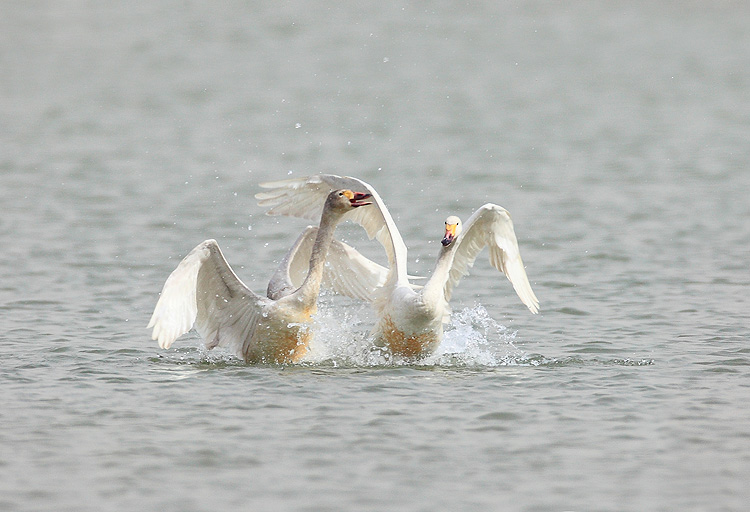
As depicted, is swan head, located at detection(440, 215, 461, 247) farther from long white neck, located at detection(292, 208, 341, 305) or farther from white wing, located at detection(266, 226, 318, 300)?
white wing, located at detection(266, 226, 318, 300)

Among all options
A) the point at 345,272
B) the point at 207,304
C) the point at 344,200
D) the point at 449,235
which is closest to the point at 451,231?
the point at 449,235

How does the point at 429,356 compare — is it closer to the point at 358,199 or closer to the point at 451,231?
the point at 451,231

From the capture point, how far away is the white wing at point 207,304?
35.2ft

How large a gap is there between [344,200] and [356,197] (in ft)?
0.55

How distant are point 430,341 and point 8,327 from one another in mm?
4612

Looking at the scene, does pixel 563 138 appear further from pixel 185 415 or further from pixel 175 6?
pixel 175 6

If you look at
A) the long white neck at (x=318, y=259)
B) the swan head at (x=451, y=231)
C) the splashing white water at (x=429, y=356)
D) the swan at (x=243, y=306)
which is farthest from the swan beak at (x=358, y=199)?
the splashing white water at (x=429, y=356)

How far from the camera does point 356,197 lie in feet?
38.6

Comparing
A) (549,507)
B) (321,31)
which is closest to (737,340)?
(549,507)

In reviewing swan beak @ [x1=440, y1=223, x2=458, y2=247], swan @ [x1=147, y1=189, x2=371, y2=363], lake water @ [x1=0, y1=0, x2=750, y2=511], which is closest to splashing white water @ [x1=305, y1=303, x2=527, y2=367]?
lake water @ [x1=0, y1=0, x2=750, y2=511]

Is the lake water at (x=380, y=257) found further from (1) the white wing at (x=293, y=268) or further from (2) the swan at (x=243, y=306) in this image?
(1) the white wing at (x=293, y=268)

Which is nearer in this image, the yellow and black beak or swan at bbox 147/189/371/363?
swan at bbox 147/189/371/363

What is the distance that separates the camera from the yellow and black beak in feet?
38.2

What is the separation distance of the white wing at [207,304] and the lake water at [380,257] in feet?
1.11
